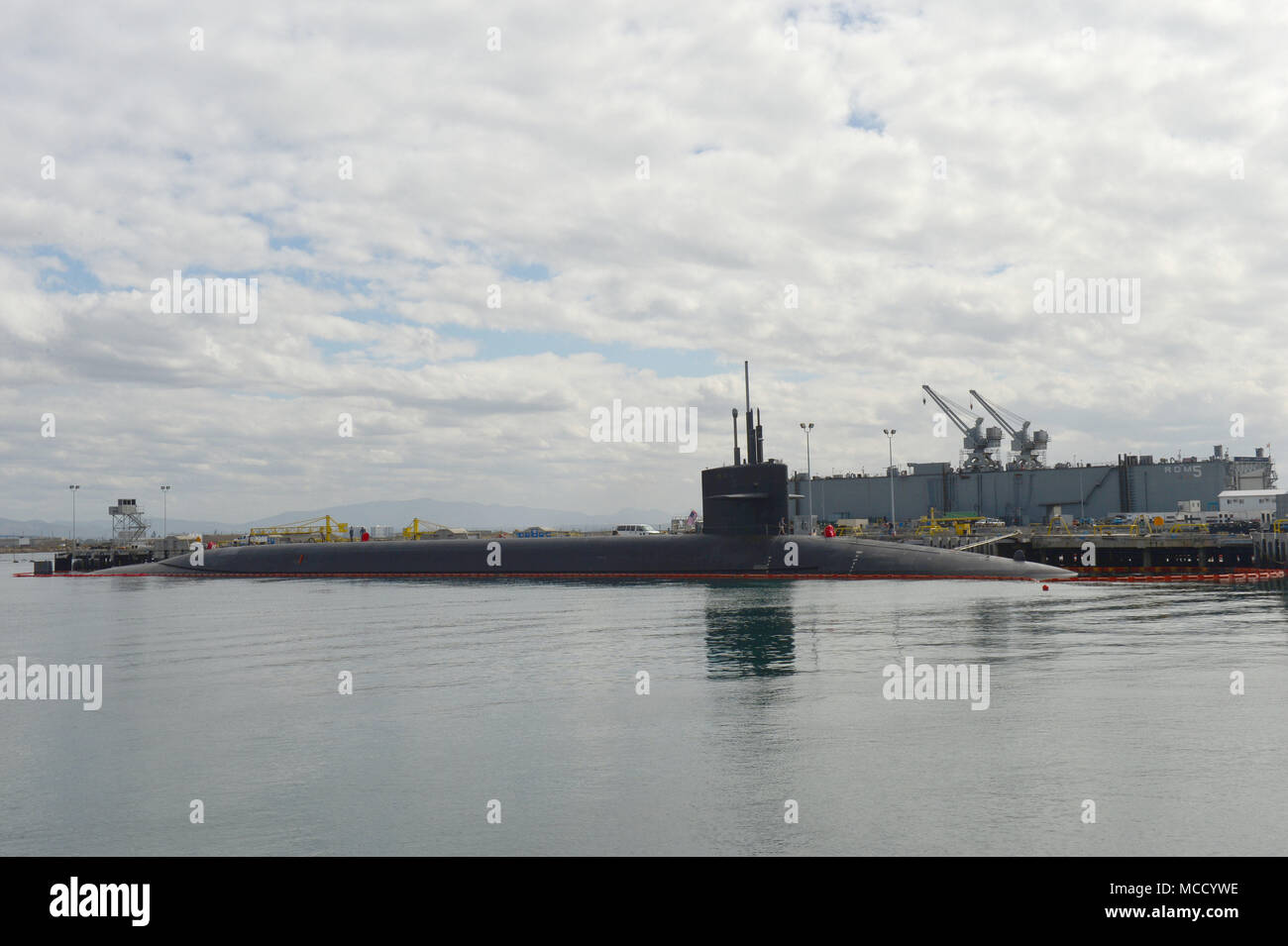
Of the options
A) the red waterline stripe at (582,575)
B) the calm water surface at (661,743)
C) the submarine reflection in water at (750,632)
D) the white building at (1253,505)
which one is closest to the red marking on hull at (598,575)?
the red waterline stripe at (582,575)

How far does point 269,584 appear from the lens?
52.2m

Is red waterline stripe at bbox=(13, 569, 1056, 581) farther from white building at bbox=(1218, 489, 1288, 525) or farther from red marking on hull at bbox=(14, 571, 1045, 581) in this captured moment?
white building at bbox=(1218, 489, 1288, 525)

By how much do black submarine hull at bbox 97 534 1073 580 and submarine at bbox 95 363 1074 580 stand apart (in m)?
0.05

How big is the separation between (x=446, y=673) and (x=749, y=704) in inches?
275

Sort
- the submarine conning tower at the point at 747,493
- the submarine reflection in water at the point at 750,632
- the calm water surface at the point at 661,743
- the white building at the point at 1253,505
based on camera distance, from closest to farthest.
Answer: the calm water surface at the point at 661,743, the submarine reflection in water at the point at 750,632, the submarine conning tower at the point at 747,493, the white building at the point at 1253,505

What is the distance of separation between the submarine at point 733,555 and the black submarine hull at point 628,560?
0.17 feet

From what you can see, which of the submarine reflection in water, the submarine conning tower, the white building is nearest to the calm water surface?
the submarine reflection in water

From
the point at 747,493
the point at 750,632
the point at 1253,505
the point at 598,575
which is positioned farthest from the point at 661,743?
the point at 1253,505

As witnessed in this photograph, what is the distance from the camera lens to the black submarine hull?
43000mm

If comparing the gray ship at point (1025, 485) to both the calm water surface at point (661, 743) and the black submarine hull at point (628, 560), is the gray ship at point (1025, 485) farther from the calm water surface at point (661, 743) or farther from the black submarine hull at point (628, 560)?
the calm water surface at point (661, 743)

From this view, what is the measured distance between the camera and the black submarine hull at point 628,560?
141 ft

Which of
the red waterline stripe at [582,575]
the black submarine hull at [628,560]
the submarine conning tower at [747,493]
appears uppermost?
the submarine conning tower at [747,493]
